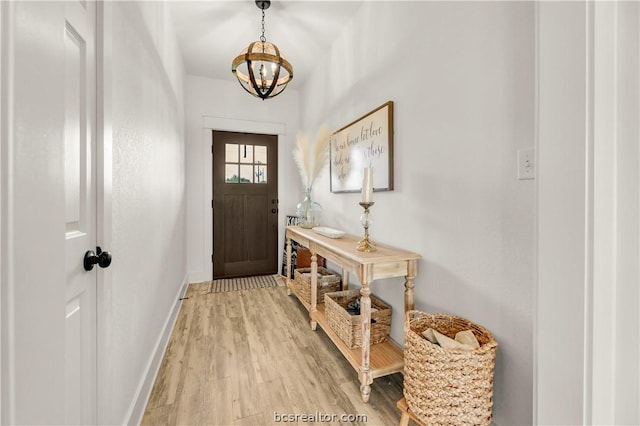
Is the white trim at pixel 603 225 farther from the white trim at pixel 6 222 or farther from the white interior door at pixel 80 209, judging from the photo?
the white interior door at pixel 80 209

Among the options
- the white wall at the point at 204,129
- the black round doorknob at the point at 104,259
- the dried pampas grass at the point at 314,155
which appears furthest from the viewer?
the white wall at the point at 204,129

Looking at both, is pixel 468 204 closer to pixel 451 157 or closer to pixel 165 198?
pixel 451 157

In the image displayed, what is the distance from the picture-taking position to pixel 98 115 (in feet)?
3.27

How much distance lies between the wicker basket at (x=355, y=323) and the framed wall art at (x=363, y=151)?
2.71 ft

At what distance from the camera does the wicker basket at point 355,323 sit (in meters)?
1.74

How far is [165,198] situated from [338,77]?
1925mm

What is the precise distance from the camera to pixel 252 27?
2570 mm

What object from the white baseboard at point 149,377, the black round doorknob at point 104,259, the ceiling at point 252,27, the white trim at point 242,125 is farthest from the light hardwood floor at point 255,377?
the ceiling at point 252,27

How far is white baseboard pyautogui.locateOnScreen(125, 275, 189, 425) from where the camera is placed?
4.30 ft

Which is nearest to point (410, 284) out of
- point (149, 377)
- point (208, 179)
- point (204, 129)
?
point (149, 377)

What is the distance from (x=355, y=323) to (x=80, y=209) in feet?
4.84

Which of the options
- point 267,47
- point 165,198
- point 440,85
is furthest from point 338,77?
point 165,198

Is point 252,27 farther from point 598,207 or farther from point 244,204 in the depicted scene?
point 598,207

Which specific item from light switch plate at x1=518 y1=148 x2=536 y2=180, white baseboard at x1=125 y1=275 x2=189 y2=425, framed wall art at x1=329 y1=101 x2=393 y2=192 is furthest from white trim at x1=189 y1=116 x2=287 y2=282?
light switch plate at x1=518 y1=148 x2=536 y2=180
